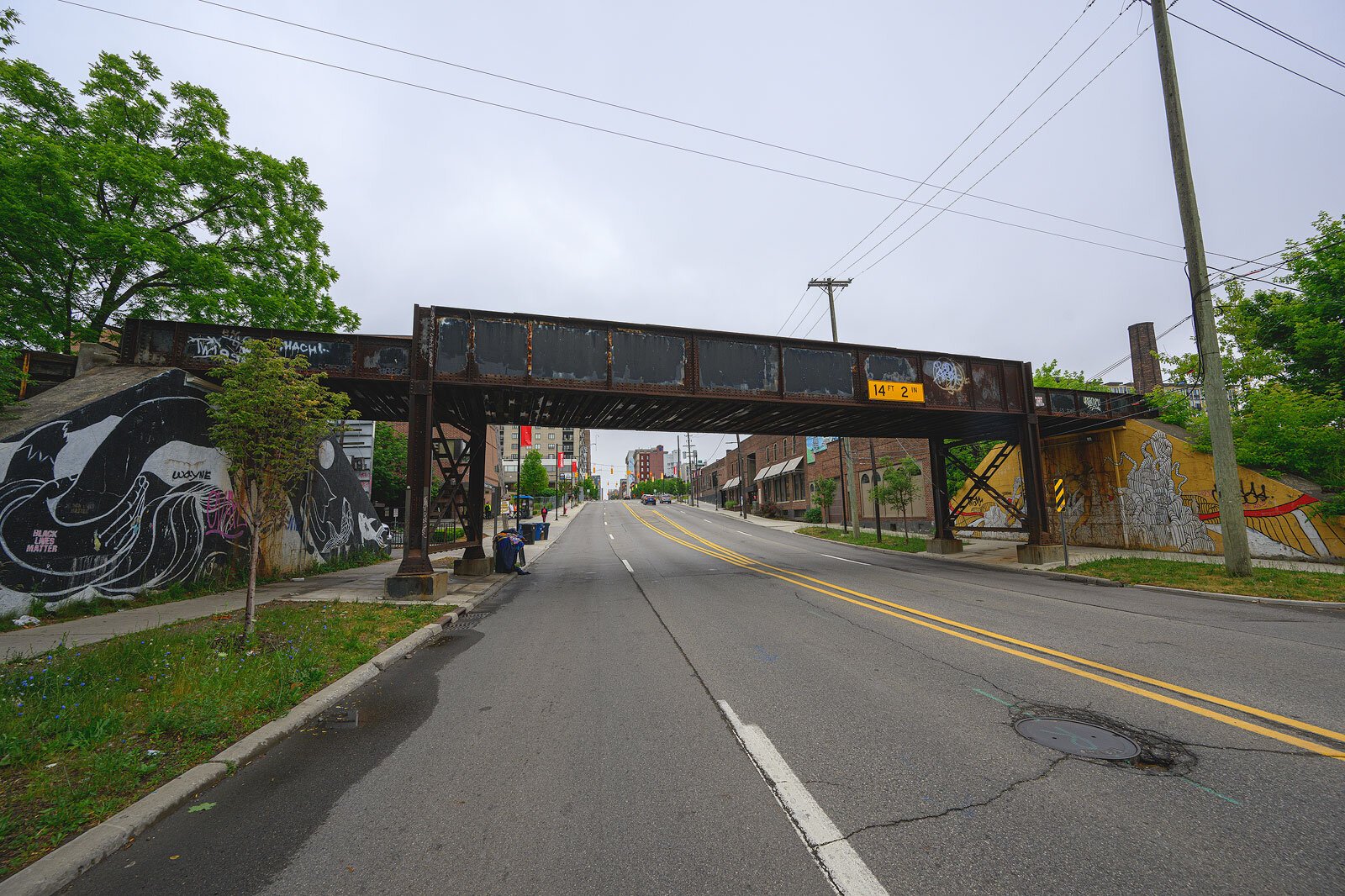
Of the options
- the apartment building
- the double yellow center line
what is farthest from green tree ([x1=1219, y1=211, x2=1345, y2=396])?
the apartment building

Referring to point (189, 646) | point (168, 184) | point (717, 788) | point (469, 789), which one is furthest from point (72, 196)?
point (717, 788)

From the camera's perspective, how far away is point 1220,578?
12.2m

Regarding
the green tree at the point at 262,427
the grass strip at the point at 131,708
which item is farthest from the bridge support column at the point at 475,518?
the green tree at the point at 262,427

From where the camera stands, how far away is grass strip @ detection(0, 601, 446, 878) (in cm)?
330

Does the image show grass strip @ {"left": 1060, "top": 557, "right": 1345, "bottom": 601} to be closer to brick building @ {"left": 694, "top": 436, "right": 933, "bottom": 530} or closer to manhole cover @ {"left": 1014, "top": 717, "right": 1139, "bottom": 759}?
manhole cover @ {"left": 1014, "top": 717, "right": 1139, "bottom": 759}

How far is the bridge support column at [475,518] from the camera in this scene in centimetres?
1641

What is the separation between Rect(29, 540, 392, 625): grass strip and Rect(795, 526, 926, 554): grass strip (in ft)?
73.9

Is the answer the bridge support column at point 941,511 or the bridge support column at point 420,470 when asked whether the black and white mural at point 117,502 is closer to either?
the bridge support column at point 420,470

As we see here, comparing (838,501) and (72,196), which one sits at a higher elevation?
(72,196)

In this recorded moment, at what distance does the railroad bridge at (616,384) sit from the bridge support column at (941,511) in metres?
2.01

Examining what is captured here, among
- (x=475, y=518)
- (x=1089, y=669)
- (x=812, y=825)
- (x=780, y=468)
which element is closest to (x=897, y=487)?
(x=475, y=518)

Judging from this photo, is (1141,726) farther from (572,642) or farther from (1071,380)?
(1071,380)

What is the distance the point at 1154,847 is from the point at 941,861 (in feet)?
3.76

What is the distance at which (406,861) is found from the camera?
2779 millimetres
